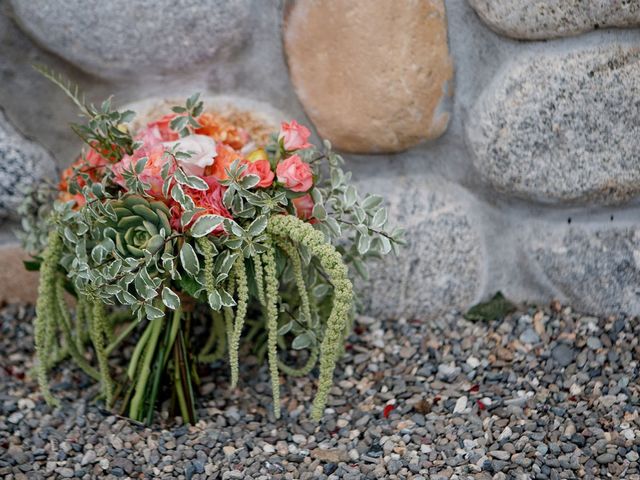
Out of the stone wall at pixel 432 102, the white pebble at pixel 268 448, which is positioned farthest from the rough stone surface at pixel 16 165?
the white pebble at pixel 268 448

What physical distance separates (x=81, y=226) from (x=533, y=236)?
73cm

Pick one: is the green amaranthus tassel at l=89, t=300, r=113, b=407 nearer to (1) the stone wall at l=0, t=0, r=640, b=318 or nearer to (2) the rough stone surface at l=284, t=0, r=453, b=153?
(1) the stone wall at l=0, t=0, r=640, b=318

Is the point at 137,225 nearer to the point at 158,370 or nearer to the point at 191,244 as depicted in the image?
the point at 191,244

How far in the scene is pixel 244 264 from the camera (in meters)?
1.10

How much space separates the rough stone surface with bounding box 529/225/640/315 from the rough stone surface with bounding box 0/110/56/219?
87cm

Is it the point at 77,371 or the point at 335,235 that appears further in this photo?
→ the point at 77,371

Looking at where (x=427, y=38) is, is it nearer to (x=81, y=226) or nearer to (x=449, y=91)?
(x=449, y=91)

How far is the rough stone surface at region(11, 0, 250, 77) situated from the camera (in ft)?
4.08

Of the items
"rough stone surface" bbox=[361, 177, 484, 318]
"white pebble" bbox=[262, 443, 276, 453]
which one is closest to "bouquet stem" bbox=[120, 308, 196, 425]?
"white pebble" bbox=[262, 443, 276, 453]

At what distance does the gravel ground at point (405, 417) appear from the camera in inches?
43.6

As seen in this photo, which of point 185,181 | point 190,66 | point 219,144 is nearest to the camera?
point 185,181

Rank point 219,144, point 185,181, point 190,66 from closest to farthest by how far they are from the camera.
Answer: point 185,181 → point 219,144 → point 190,66

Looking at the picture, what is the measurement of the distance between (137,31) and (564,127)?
2.24ft

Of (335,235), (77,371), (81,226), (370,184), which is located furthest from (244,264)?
(77,371)
